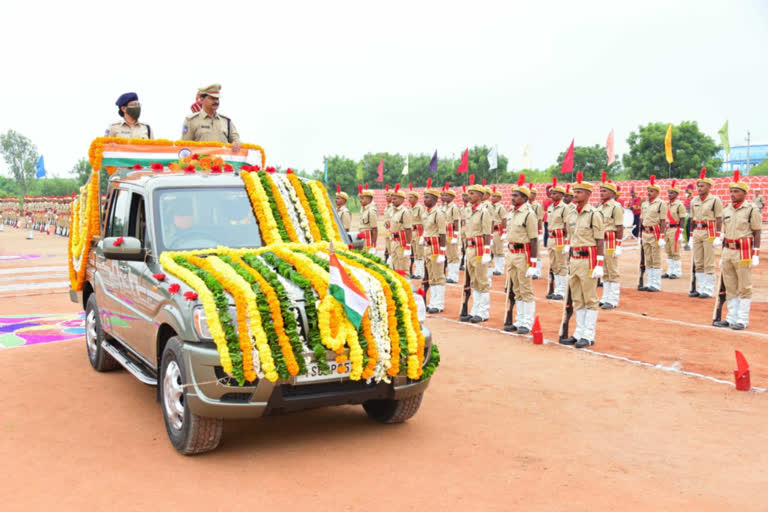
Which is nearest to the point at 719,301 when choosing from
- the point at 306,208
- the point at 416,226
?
the point at 416,226

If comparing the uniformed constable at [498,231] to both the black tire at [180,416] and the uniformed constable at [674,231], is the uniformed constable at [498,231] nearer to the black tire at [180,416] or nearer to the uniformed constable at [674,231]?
the uniformed constable at [674,231]

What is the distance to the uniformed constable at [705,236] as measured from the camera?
14.7m

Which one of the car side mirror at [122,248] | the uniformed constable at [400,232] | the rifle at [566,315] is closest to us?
the car side mirror at [122,248]

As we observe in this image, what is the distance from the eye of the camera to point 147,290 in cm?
571

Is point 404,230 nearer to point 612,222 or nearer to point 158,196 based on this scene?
point 612,222

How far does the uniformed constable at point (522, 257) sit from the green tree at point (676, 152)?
121 ft

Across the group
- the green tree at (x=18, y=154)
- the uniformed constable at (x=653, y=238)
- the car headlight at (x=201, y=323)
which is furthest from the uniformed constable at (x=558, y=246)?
the green tree at (x=18, y=154)

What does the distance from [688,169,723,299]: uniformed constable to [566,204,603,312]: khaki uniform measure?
19.1 ft

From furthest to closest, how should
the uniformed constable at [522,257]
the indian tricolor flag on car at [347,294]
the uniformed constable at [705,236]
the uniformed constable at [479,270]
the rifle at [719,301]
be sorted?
the uniformed constable at [705,236]
the uniformed constable at [479,270]
the rifle at [719,301]
the uniformed constable at [522,257]
the indian tricolor flag on car at [347,294]

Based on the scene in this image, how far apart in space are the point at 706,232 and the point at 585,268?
661 centimetres

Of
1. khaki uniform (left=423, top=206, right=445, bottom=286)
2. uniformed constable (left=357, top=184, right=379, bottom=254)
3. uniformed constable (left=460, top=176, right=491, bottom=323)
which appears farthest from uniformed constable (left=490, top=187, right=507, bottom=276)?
uniformed constable (left=460, top=176, right=491, bottom=323)

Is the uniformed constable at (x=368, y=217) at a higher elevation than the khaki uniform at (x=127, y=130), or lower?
lower

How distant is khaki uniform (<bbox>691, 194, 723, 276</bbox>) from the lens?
1468 cm

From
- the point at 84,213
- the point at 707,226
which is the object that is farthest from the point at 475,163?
the point at 84,213
